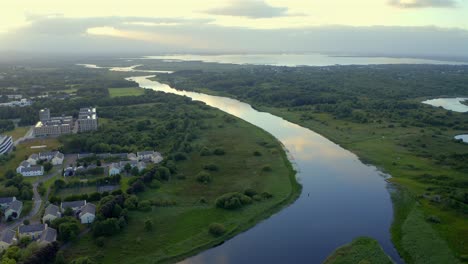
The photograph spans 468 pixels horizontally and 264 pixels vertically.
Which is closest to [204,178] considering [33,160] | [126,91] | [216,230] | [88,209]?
[216,230]

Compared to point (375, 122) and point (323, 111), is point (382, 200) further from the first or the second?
point (323, 111)

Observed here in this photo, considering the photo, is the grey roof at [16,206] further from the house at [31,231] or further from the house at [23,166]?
the house at [23,166]

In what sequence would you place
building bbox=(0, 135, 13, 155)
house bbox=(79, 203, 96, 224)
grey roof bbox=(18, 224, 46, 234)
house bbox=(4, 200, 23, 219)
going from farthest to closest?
building bbox=(0, 135, 13, 155) < house bbox=(4, 200, 23, 219) < house bbox=(79, 203, 96, 224) < grey roof bbox=(18, 224, 46, 234)

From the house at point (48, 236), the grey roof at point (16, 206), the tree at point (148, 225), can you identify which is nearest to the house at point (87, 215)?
the house at point (48, 236)

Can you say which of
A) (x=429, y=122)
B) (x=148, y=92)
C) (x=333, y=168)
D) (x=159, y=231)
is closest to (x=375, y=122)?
(x=429, y=122)

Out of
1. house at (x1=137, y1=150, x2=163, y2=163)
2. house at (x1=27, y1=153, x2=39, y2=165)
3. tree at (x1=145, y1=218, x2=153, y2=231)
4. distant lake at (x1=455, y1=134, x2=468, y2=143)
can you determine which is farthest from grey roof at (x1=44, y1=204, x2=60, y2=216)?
distant lake at (x1=455, y1=134, x2=468, y2=143)

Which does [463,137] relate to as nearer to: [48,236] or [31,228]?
[48,236]

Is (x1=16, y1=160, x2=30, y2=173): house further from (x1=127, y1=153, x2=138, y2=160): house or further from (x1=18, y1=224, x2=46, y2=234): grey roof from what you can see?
(x1=18, y1=224, x2=46, y2=234): grey roof
